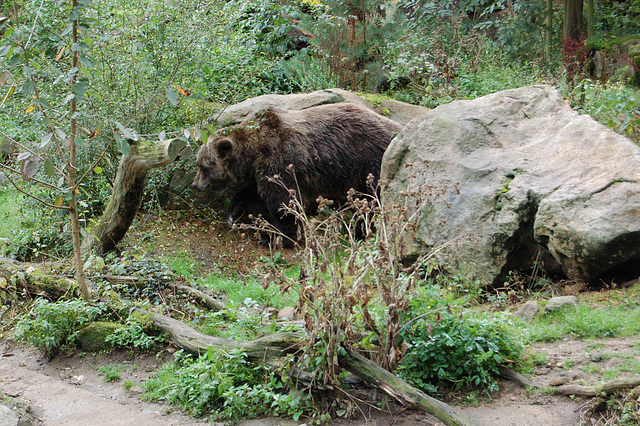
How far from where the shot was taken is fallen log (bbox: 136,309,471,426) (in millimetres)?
3688

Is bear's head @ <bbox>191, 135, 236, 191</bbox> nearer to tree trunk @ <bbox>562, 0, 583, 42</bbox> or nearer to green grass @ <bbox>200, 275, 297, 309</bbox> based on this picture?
green grass @ <bbox>200, 275, 297, 309</bbox>

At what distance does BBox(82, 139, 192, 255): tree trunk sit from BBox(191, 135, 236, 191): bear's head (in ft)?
7.55

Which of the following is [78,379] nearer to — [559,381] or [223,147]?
[559,381]

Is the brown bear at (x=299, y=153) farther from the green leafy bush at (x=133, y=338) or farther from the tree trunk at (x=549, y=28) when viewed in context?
the tree trunk at (x=549, y=28)

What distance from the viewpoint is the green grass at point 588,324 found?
15.5ft

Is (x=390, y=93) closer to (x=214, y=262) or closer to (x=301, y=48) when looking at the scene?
(x=301, y=48)

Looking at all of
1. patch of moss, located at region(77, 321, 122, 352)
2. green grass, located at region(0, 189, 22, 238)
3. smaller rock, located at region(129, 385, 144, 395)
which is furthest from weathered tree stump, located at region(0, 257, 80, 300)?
green grass, located at region(0, 189, 22, 238)

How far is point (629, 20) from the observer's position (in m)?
14.4

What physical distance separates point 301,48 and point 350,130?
595 cm

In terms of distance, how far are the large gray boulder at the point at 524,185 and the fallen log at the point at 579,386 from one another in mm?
1168

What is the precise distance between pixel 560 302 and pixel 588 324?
0.45 metres

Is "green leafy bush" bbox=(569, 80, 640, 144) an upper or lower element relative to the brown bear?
upper

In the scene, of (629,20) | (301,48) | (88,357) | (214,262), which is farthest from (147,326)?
(629,20)

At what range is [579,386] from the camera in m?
3.90
